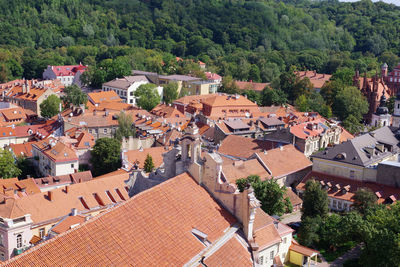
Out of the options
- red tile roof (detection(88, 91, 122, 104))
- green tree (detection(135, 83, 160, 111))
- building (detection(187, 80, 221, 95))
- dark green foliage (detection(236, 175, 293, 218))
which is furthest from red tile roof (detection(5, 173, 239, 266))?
building (detection(187, 80, 221, 95))

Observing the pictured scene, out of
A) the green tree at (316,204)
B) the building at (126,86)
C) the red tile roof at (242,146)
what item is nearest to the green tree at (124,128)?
the red tile roof at (242,146)

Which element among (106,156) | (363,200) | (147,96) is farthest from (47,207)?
(147,96)

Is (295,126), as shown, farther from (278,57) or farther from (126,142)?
(278,57)

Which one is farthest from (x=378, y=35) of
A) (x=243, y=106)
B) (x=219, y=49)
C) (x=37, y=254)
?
(x=37, y=254)

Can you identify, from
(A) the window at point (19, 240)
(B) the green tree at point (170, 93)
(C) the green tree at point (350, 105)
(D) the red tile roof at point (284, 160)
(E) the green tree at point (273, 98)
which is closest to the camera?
(A) the window at point (19, 240)

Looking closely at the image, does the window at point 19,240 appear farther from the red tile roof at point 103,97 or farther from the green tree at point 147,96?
the red tile roof at point 103,97

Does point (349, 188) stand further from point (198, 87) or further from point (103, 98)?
point (198, 87)
